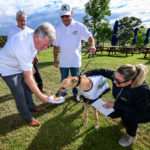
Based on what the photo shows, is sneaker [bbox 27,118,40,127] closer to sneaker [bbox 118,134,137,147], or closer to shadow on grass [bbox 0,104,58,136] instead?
shadow on grass [bbox 0,104,58,136]

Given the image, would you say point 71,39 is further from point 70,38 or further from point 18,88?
point 18,88

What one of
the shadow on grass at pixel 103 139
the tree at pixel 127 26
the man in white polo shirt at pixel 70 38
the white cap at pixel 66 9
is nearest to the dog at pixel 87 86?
the shadow on grass at pixel 103 139

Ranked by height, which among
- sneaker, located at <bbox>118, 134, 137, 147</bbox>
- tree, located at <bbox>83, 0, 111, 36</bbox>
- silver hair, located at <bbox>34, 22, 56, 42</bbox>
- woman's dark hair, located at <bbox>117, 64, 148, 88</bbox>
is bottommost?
sneaker, located at <bbox>118, 134, 137, 147</bbox>

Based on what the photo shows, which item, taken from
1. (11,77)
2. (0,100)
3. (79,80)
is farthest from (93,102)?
(0,100)

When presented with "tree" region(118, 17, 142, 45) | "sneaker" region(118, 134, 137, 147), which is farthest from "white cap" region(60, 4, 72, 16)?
→ "tree" region(118, 17, 142, 45)

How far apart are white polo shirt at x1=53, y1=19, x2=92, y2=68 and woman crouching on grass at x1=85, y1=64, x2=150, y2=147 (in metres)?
1.46

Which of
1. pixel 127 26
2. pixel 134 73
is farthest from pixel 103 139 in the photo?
pixel 127 26

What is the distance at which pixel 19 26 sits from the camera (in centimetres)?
330

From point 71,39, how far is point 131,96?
82.1 inches

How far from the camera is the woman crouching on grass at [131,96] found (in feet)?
6.86

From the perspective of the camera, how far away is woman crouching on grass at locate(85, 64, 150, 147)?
2092 millimetres

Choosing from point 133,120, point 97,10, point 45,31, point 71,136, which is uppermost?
point 97,10

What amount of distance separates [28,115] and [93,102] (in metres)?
1.62

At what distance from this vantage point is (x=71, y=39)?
3.22 metres
